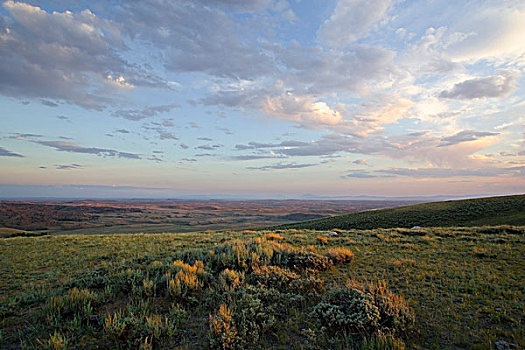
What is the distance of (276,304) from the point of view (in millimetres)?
5906

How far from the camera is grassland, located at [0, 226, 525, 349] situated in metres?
4.62

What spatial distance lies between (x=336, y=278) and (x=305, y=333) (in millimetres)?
3421

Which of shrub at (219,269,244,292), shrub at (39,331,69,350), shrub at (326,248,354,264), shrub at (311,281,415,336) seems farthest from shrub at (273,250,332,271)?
shrub at (39,331,69,350)

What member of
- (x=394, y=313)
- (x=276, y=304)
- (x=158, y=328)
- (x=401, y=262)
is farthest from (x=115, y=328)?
(x=401, y=262)

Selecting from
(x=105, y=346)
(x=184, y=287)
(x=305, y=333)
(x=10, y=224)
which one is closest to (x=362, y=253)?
(x=305, y=333)

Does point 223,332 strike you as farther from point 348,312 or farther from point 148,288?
point 148,288

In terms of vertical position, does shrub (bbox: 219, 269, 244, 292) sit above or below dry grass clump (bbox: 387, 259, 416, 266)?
above

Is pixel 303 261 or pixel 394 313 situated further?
pixel 303 261

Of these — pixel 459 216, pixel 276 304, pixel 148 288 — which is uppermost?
pixel 148 288

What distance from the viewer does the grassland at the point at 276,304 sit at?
4617 mm

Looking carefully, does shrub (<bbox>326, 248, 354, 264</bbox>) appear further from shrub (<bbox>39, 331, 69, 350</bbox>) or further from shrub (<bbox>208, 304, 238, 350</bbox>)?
shrub (<bbox>39, 331, 69, 350</bbox>)

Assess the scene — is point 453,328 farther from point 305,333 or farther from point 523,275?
point 523,275

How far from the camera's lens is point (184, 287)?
22.0 feet

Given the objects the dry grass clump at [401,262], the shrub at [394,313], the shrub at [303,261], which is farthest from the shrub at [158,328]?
the dry grass clump at [401,262]
